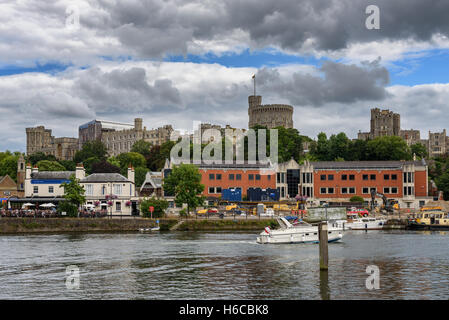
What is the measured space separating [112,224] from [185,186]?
47.8 ft

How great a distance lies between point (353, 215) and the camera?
97.3m

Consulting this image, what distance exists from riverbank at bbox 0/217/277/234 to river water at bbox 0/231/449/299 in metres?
11.6

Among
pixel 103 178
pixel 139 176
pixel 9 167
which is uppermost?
pixel 9 167

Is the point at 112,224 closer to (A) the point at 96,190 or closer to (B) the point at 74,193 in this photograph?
(B) the point at 74,193

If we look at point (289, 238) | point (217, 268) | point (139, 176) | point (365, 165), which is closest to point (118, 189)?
point (289, 238)

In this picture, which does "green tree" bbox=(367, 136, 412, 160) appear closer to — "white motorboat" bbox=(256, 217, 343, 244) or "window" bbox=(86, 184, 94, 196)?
"window" bbox=(86, 184, 94, 196)

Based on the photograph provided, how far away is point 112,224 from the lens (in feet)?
278

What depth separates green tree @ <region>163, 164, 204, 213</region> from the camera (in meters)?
92.9

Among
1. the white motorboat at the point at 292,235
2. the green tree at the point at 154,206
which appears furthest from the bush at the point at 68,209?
the white motorboat at the point at 292,235

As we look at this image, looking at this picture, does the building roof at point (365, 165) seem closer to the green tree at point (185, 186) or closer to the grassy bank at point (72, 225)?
the green tree at point (185, 186)

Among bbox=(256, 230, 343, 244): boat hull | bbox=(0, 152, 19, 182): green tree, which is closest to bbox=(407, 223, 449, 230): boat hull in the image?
bbox=(256, 230, 343, 244): boat hull

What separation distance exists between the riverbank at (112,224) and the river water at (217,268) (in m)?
11.6
